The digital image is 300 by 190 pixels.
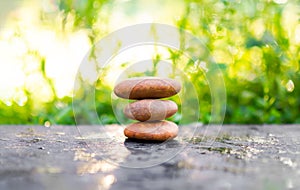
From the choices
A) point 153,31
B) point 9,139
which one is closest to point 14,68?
point 9,139

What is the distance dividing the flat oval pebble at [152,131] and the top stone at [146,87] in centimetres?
11

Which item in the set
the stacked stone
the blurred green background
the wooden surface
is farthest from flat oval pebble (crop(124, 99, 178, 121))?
the blurred green background

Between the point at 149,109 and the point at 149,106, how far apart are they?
1 cm

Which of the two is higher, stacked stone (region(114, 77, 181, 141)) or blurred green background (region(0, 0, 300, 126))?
blurred green background (region(0, 0, 300, 126))

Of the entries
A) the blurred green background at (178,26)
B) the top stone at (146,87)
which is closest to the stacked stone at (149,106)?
the top stone at (146,87)

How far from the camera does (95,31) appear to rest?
2.29 meters

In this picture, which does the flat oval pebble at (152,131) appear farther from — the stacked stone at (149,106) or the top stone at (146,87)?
the top stone at (146,87)

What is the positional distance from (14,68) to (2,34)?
234mm

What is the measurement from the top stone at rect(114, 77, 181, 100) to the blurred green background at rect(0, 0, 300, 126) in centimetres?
84

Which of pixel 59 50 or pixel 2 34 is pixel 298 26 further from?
pixel 2 34

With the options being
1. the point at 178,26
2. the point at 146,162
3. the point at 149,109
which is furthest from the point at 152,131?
the point at 178,26

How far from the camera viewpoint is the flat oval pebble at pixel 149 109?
142 cm

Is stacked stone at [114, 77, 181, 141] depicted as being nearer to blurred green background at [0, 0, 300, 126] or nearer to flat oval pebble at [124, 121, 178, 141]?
flat oval pebble at [124, 121, 178, 141]

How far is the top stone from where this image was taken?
1.40 metres
